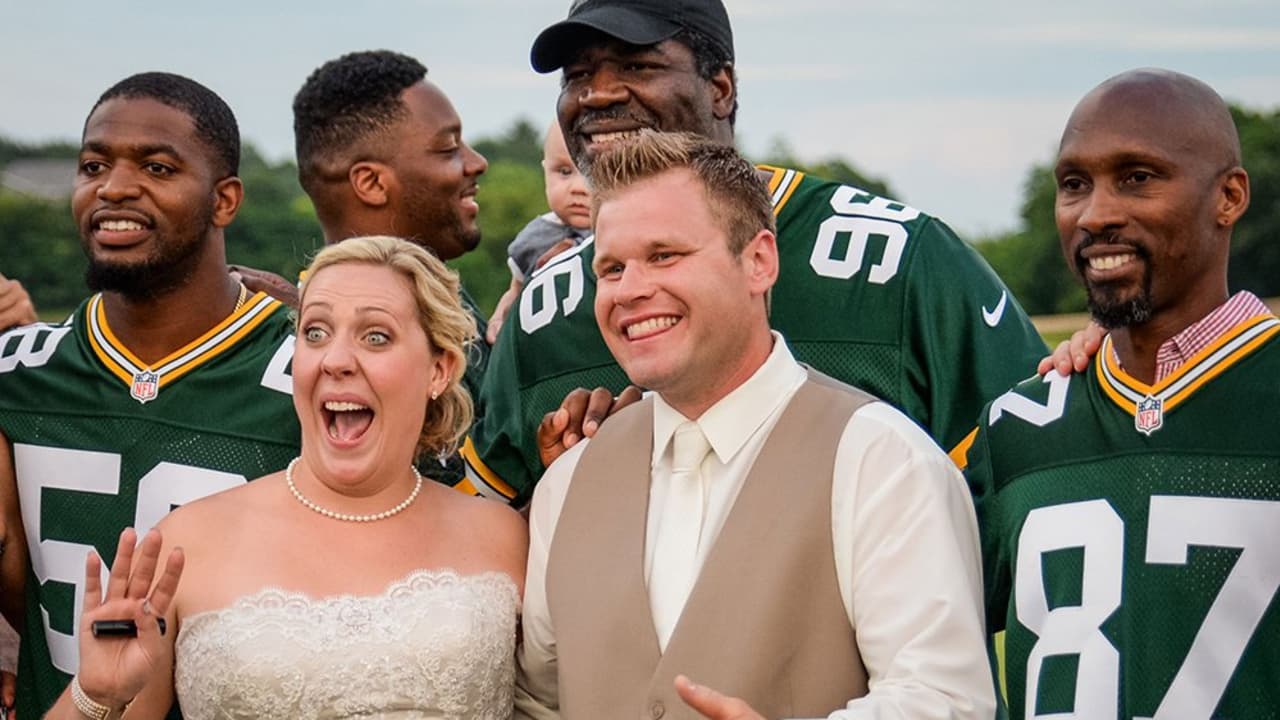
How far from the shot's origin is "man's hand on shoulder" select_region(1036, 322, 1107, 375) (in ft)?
12.8

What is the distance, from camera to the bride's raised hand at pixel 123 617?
3373 mm

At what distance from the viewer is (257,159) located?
5062cm

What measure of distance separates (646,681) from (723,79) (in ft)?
6.19

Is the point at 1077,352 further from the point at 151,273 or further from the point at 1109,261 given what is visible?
the point at 151,273

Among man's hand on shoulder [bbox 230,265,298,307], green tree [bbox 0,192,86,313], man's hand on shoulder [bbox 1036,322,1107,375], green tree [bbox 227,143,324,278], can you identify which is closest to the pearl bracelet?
man's hand on shoulder [bbox 230,265,298,307]

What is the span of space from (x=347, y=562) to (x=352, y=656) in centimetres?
23

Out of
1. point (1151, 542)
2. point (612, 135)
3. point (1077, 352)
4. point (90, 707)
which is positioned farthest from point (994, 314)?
point (90, 707)

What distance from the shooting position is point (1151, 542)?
11.8 feet

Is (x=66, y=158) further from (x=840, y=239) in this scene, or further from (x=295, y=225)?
(x=840, y=239)

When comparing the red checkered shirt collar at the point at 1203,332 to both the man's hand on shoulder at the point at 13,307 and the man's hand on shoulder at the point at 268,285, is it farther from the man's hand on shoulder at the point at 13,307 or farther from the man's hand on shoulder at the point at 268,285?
the man's hand on shoulder at the point at 13,307

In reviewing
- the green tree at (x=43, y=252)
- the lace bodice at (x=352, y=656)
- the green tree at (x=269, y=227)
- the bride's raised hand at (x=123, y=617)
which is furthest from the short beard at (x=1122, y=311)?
the green tree at (x=43, y=252)

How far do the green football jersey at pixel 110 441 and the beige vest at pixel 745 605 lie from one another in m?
1.24

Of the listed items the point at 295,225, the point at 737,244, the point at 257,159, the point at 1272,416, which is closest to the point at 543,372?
the point at 737,244

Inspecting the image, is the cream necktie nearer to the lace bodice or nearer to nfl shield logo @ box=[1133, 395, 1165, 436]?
the lace bodice
